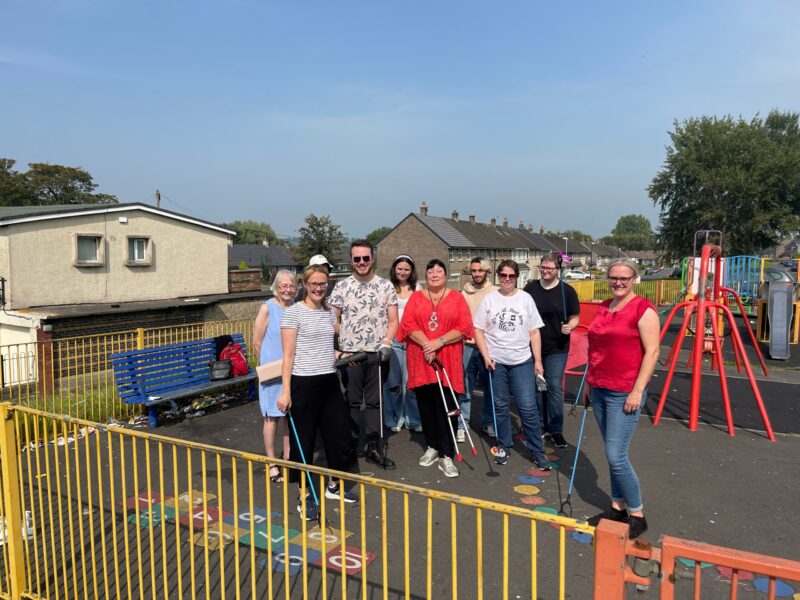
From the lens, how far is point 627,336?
383cm

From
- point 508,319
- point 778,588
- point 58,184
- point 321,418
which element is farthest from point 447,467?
point 58,184

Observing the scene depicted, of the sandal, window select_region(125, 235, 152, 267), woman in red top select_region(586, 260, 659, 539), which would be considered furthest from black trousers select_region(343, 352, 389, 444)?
window select_region(125, 235, 152, 267)

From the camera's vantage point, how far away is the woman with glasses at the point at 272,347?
4977mm

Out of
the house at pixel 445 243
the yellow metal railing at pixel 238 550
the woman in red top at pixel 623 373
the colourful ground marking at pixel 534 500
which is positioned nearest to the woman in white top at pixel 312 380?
the yellow metal railing at pixel 238 550

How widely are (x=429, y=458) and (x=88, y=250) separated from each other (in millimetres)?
17519

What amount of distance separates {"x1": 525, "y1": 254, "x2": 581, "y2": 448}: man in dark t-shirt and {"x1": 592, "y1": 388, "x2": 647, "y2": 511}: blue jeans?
64.4 inches

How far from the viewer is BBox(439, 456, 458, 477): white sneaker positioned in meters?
5.00

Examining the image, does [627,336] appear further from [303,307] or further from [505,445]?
[303,307]

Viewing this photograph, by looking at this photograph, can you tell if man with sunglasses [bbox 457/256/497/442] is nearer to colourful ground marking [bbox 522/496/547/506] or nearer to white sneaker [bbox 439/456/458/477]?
white sneaker [bbox 439/456/458/477]

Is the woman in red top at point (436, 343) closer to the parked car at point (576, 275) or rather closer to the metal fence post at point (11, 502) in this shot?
the metal fence post at point (11, 502)

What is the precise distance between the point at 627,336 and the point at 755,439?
336 centimetres

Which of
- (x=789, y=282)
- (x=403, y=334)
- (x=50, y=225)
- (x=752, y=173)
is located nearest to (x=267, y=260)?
(x=50, y=225)

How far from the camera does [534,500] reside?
4.52m

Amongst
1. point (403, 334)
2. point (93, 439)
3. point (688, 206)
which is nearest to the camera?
point (403, 334)
